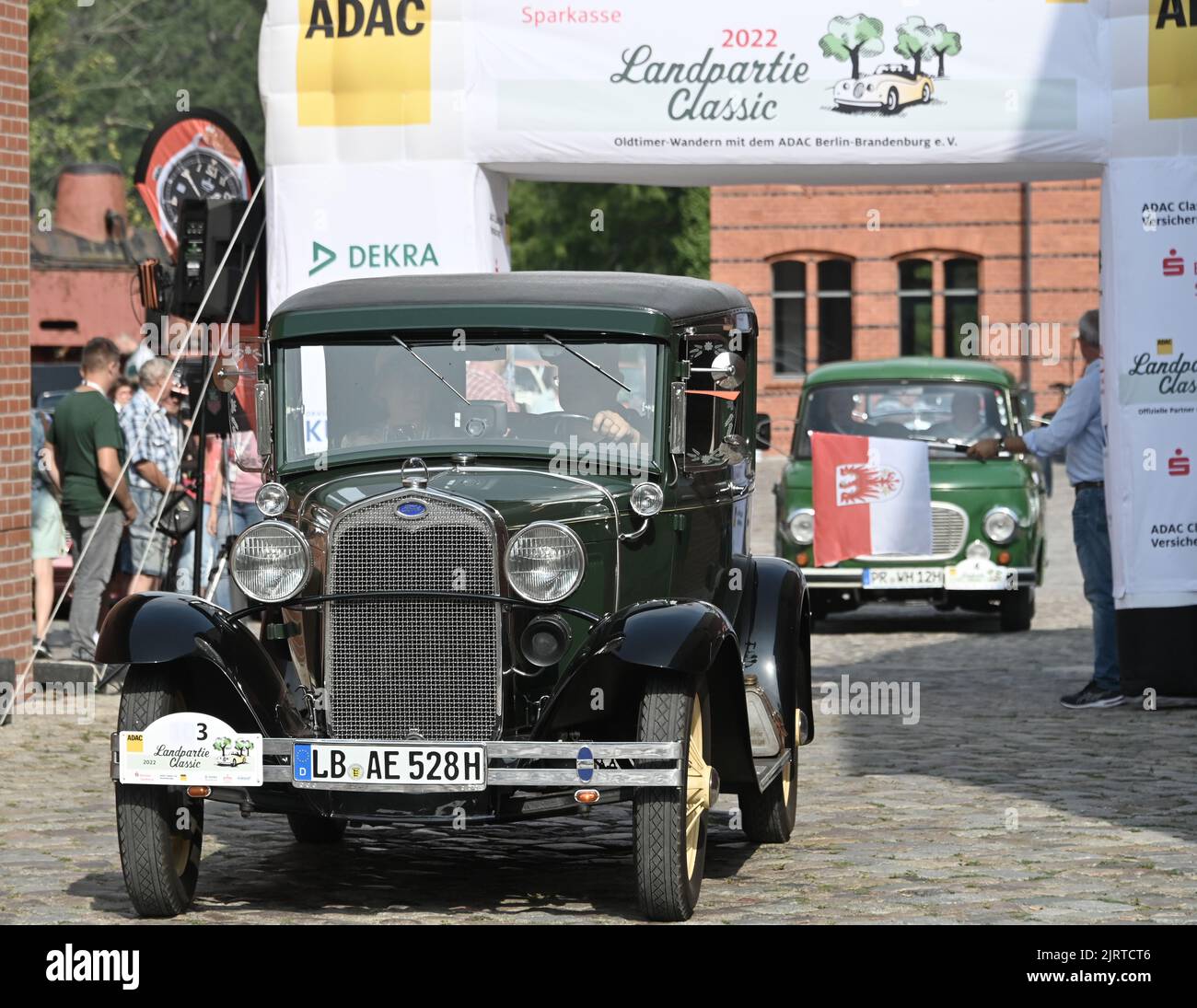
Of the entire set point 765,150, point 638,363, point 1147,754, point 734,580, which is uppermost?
point 765,150

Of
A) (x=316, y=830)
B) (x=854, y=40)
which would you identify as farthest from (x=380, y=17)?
(x=316, y=830)

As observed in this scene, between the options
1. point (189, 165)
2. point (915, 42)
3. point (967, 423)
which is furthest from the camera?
point (967, 423)

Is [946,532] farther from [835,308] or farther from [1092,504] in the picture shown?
[835,308]

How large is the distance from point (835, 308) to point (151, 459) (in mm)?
30248

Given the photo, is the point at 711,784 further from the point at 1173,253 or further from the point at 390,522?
the point at 1173,253

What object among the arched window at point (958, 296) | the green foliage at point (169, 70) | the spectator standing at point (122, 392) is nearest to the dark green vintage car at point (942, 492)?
the spectator standing at point (122, 392)

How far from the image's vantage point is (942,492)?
16.2 m

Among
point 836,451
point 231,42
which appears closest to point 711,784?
point 836,451

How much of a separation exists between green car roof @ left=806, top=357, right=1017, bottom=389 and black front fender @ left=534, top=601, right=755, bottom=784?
34.0 feet

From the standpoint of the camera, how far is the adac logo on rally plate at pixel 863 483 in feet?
51.2

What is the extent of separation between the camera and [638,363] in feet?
24.8

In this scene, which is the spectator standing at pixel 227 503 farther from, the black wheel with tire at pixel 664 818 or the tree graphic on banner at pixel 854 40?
the black wheel with tire at pixel 664 818

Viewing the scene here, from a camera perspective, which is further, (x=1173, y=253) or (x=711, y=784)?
(x=1173, y=253)
